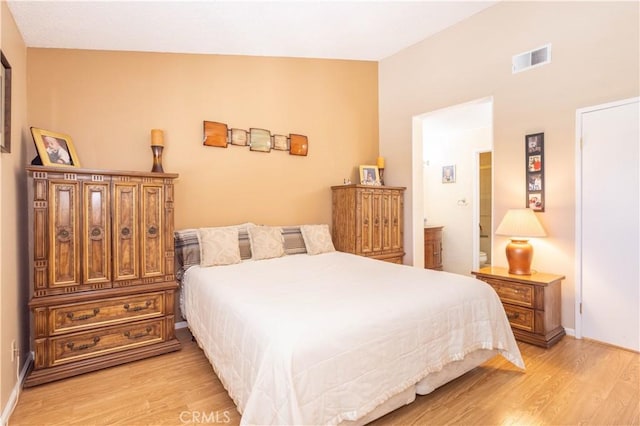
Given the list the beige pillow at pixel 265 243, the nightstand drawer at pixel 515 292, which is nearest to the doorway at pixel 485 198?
the nightstand drawer at pixel 515 292

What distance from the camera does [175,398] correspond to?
6.76 ft

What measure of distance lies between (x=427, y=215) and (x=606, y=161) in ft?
11.1

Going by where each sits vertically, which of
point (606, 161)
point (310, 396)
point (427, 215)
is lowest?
point (310, 396)

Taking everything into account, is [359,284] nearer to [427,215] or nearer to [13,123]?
[13,123]

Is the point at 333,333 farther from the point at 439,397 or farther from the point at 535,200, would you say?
the point at 535,200

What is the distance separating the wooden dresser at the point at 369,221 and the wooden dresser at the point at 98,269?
2.03m

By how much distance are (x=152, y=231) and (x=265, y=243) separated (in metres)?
1.03

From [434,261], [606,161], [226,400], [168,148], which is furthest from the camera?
[434,261]

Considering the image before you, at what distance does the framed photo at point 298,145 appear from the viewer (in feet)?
13.0

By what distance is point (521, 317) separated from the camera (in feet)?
9.40

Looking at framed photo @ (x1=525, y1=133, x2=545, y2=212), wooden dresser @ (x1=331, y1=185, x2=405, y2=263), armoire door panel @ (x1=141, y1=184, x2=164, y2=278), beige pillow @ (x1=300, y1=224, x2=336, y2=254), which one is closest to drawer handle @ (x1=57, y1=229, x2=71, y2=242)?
armoire door panel @ (x1=141, y1=184, x2=164, y2=278)

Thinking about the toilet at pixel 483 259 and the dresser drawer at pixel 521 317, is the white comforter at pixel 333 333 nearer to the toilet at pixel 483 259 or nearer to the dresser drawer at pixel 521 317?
the dresser drawer at pixel 521 317

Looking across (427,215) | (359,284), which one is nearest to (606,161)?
(359,284)

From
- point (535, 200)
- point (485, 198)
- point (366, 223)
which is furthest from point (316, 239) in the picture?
point (485, 198)
